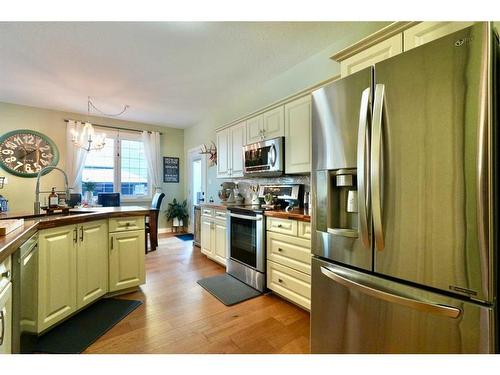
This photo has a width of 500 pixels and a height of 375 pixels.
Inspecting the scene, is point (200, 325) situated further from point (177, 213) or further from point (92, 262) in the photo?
point (177, 213)

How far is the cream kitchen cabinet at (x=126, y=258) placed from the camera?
7.46ft

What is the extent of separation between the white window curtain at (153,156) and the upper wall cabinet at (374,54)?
4895mm

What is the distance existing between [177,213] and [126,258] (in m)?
3.36

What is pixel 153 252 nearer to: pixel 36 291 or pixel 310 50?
pixel 36 291

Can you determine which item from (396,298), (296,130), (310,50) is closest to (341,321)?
(396,298)

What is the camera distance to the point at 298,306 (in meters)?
2.16

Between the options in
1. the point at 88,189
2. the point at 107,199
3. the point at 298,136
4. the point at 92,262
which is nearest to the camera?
the point at 92,262

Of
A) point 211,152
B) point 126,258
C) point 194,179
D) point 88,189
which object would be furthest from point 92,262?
point 194,179

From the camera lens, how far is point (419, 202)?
100 centimetres

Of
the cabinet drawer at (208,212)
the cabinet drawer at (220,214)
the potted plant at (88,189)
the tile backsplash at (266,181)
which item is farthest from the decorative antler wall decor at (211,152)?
the potted plant at (88,189)

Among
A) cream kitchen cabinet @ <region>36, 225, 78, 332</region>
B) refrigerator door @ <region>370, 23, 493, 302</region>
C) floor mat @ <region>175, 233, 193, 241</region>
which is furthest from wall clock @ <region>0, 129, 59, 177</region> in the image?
refrigerator door @ <region>370, 23, 493, 302</region>

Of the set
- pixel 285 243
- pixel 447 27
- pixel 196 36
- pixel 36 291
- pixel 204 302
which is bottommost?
pixel 204 302

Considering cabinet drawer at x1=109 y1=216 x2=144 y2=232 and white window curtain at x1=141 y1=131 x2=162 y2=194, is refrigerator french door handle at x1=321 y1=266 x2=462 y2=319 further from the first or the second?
white window curtain at x1=141 y1=131 x2=162 y2=194
